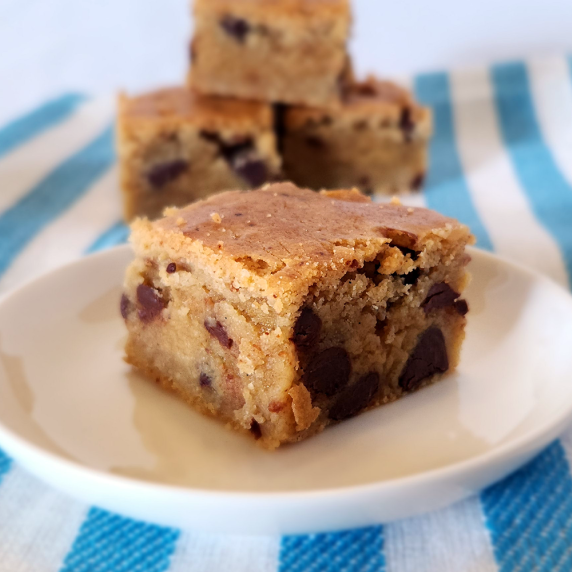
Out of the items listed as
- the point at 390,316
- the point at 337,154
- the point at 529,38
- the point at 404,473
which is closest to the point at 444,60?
the point at 529,38

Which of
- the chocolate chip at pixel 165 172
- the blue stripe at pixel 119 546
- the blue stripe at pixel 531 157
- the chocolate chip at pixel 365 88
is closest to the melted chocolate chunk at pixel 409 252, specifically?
the blue stripe at pixel 119 546

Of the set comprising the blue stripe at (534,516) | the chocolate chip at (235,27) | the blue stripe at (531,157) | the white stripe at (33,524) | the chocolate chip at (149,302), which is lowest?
the blue stripe at (531,157)

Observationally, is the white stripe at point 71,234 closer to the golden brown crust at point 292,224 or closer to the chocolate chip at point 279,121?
the chocolate chip at point 279,121

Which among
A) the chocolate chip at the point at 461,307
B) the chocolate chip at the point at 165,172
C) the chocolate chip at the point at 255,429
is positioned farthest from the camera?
the chocolate chip at the point at 165,172

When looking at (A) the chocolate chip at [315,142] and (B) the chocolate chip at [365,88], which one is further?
(B) the chocolate chip at [365,88]

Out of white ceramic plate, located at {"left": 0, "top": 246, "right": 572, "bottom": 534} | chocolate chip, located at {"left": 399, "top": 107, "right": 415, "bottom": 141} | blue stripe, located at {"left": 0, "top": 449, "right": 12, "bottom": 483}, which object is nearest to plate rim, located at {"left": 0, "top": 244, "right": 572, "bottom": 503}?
white ceramic plate, located at {"left": 0, "top": 246, "right": 572, "bottom": 534}

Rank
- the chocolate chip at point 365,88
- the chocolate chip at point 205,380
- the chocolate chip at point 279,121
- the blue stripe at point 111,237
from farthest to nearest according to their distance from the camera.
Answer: the chocolate chip at point 365,88, the chocolate chip at point 279,121, the blue stripe at point 111,237, the chocolate chip at point 205,380
